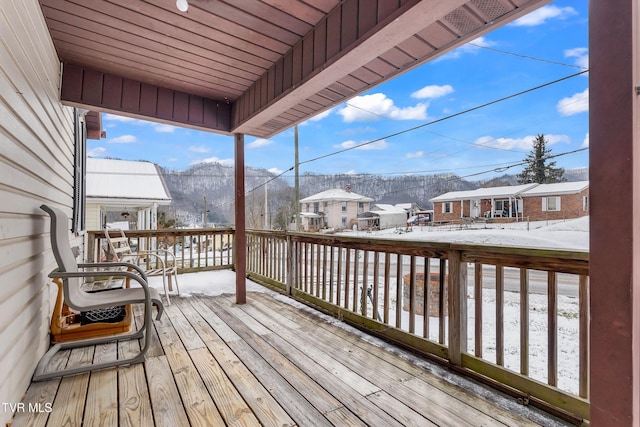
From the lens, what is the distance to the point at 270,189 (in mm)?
13273

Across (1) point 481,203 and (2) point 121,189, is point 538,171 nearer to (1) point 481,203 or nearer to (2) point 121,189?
(1) point 481,203

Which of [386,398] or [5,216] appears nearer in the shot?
[5,216]

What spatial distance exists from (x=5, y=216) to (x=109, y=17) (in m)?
1.36

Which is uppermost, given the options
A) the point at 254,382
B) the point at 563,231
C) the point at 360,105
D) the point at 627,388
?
the point at 360,105

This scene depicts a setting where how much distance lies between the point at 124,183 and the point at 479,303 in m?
10.8

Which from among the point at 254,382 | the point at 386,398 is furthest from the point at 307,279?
the point at 386,398

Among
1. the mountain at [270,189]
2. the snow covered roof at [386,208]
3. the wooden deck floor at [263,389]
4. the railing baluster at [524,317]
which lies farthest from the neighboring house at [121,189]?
the railing baluster at [524,317]

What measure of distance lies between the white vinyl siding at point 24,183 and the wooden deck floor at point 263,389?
1.00 feet

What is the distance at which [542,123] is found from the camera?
4.17m

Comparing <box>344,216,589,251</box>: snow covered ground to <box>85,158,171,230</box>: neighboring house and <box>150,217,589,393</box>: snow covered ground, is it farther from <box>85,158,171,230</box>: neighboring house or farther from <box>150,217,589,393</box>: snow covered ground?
<box>85,158,171,230</box>: neighboring house

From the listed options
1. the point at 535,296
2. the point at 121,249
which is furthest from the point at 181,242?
the point at 535,296

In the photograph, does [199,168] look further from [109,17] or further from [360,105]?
[109,17]

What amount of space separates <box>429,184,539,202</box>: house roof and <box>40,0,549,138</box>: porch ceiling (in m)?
2.03

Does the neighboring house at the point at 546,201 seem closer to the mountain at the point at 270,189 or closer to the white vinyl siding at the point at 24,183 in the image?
the mountain at the point at 270,189
